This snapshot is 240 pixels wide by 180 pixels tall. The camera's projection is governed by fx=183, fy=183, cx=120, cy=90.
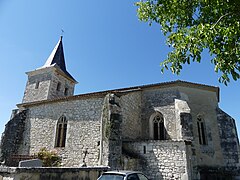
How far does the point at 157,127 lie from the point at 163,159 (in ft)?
13.4

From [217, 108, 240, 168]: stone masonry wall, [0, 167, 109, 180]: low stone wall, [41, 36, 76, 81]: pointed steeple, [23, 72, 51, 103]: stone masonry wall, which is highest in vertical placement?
[41, 36, 76, 81]: pointed steeple

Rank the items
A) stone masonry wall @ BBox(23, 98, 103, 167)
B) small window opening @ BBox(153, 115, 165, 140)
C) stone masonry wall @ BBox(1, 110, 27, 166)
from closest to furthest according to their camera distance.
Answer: stone masonry wall @ BBox(23, 98, 103, 167), small window opening @ BBox(153, 115, 165, 140), stone masonry wall @ BBox(1, 110, 27, 166)

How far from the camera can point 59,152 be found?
12.5 metres

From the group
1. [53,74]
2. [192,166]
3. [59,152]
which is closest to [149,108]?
[192,166]

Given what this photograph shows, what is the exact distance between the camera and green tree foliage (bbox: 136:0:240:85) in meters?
3.89

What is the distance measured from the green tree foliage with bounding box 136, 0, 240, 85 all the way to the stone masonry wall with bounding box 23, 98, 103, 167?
8339mm

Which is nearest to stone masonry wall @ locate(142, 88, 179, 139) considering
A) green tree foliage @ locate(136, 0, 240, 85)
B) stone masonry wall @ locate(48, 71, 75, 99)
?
green tree foliage @ locate(136, 0, 240, 85)

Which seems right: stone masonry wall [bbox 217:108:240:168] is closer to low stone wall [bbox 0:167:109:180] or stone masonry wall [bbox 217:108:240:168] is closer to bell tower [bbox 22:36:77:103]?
low stone wall [bbox 0:167:109:180]

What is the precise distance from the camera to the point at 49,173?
5508 millimetres

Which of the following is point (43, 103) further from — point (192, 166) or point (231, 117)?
point (231, 117)

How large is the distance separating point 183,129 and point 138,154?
3.28 metres

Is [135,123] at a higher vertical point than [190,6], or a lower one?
lower

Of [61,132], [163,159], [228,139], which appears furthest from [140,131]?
[228,139]

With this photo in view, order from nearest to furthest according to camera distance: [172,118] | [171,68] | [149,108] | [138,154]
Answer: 1. [171,68]
2. [138,154]
3. [172,118]
4. [149,108]
